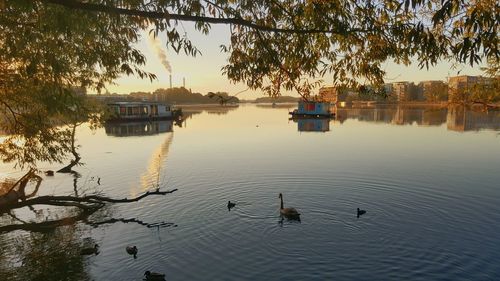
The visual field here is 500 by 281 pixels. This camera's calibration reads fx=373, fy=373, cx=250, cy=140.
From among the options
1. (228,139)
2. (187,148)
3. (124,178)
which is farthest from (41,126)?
(228,139)

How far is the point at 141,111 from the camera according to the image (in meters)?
78.4

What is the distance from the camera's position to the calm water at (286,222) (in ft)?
42.3

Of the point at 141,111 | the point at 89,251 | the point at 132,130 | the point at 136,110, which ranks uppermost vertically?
the point at 136,110

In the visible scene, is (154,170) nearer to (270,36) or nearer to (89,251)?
(89,251)

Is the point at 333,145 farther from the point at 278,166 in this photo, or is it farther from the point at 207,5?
the point at 207,5

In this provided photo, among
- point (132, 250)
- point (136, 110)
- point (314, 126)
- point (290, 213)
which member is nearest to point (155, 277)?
point (132, 250)

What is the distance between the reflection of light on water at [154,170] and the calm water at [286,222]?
0.17 meters

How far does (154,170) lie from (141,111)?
51.0m

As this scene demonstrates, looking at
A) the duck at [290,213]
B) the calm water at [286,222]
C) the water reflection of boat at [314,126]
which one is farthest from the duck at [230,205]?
the water reflection of boat at [314,126]

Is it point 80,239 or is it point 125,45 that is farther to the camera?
point 80,239

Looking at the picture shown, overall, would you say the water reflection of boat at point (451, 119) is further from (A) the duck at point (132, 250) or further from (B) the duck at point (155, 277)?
(B) the duck at point (155, 277)

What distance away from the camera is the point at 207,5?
26.8 ft

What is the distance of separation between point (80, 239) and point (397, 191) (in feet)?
57.2

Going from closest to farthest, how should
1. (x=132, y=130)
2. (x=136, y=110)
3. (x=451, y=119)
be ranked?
(x=132, y=130)
(x=136, y=110)
(x=451, y=119)
